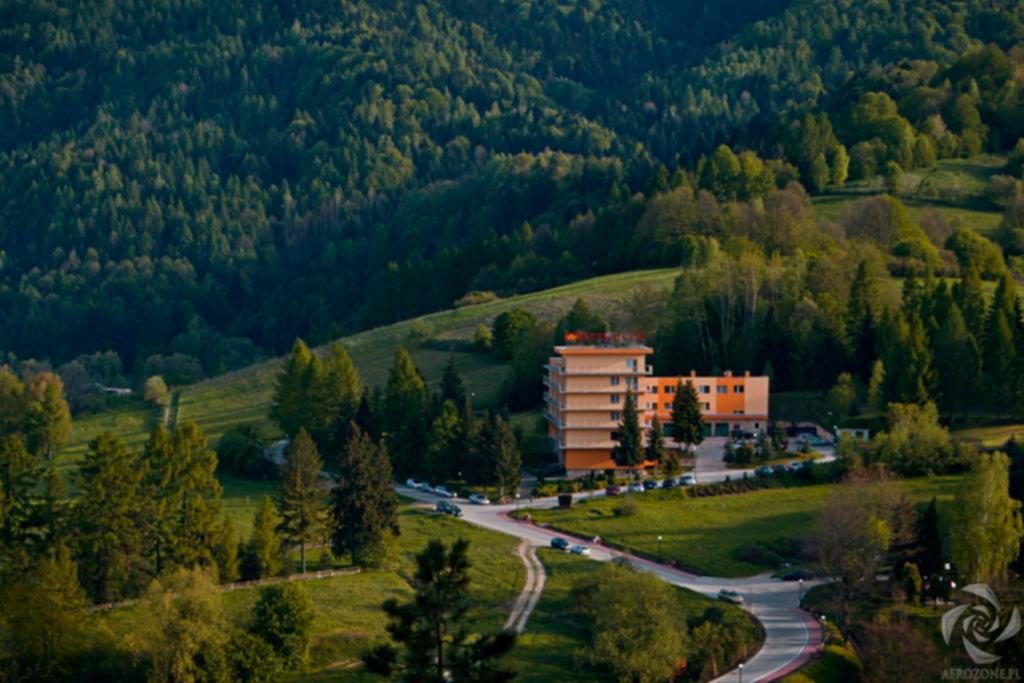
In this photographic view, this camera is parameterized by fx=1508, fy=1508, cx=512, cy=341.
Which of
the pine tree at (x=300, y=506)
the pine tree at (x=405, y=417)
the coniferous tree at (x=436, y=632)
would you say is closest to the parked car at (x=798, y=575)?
the pine tree at (x=300, y=506)

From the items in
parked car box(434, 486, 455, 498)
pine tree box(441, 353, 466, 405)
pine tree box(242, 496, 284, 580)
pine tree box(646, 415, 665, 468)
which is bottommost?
pine tree box(242, 496, 284, 580)

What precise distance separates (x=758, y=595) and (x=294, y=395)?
38180mm

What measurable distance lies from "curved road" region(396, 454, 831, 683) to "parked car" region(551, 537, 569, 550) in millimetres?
531

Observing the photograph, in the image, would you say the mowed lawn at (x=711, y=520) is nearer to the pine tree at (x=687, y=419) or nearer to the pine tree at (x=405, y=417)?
the pine tree at (x=687, y=419)

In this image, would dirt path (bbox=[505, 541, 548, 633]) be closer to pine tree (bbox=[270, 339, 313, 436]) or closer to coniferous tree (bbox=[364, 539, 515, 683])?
coniferous tree (bbox=[364, 539, 515, 683])

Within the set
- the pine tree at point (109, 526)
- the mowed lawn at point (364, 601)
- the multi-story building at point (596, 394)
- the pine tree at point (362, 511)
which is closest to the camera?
the mowed lawn at point (364, 601)

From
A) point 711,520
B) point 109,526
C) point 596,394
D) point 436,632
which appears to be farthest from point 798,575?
point 436,632

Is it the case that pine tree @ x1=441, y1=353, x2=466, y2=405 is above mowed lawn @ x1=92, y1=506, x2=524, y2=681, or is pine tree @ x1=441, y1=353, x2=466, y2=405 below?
above

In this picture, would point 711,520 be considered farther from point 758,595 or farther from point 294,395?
point 294,395

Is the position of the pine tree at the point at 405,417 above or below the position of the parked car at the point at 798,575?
above

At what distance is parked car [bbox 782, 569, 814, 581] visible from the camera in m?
69.0

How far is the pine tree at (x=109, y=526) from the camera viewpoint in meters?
66.8

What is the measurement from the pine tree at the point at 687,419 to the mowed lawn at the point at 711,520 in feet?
25.1

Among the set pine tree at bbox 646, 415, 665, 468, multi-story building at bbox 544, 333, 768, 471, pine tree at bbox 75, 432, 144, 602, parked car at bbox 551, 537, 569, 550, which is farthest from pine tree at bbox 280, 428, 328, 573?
pine tree at bbox 646, 415, 665, 468
